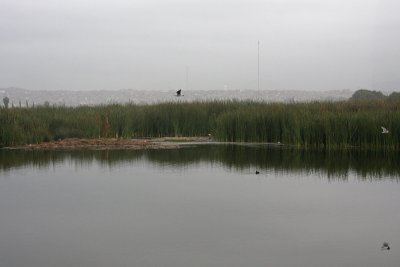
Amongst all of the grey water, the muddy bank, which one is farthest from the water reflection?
the muddy bank

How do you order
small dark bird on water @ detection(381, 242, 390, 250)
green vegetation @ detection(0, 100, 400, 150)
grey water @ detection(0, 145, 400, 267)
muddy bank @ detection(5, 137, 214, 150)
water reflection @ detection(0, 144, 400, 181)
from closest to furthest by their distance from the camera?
grey water @ detection(0, 145, 400, 267), small dark bird on water @ detection(381, 242, 390, 250), water reflection @ detection(0, 144, 400, 181), green vegetation @ detection(0, 100, 400, 150), muddy bank @ detection(5, 137, 214, 150)

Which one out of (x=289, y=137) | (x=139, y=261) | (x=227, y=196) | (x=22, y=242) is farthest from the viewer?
(x=289, y=137)

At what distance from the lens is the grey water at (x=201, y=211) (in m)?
5.03

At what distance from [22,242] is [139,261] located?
4.24ft

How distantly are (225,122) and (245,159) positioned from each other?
400 cm

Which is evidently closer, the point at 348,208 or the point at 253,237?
the point at 253,237

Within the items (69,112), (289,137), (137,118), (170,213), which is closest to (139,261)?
(170,213)

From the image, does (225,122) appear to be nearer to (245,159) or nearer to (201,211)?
(245,159)

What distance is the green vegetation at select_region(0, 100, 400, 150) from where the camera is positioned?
12586mm

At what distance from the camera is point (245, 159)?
11062mm

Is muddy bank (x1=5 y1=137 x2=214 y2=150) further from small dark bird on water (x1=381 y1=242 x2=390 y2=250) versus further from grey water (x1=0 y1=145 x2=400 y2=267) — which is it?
small dark bird on water (x1=381 y1=242 x2=390 y2=250)

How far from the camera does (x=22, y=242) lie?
5.42 meters

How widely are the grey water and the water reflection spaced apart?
36mm

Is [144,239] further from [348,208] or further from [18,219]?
Result: [348,208]
